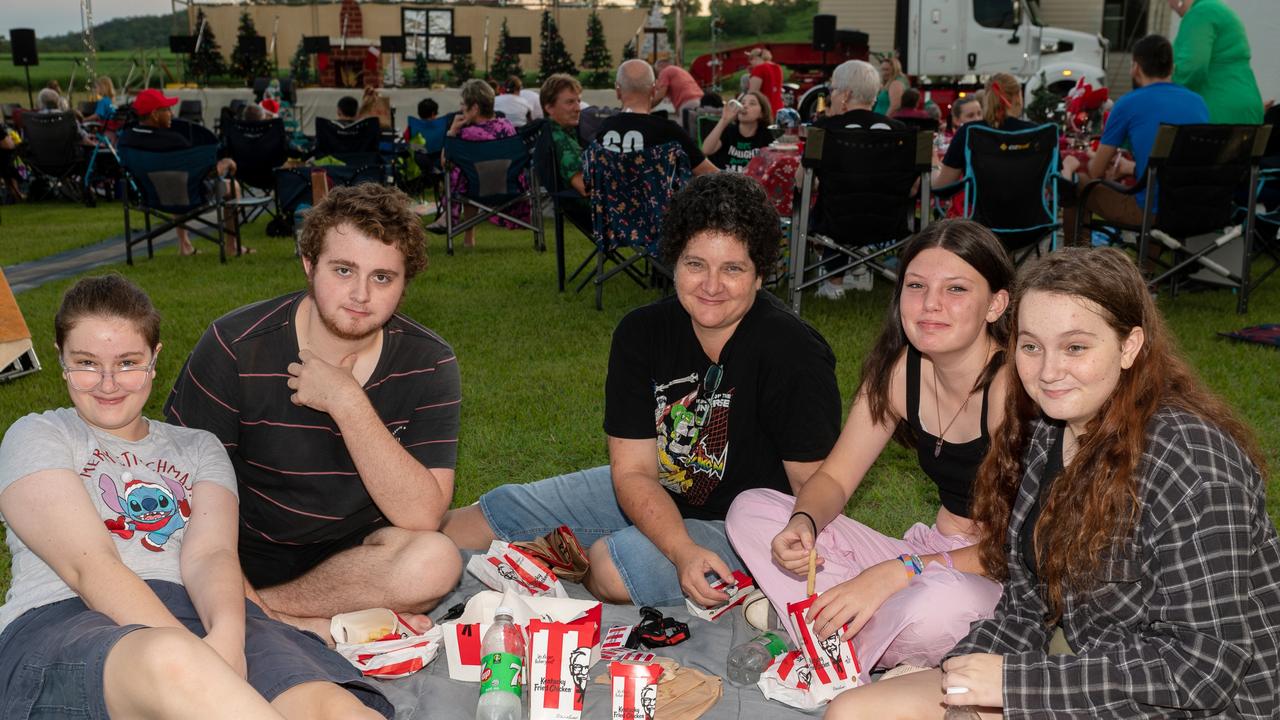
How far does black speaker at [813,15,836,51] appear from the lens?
19.0 metres

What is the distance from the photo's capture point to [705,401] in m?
2.73

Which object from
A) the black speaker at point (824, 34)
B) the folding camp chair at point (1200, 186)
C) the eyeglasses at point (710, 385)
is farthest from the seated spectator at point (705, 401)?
the black speaker at point (824, 34)

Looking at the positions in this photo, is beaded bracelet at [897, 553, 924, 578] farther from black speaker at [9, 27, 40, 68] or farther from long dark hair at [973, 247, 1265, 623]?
black speaker at [9, 27, 40, 68]

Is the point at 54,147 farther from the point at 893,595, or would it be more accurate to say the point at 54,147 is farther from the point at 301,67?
the point at 893,595

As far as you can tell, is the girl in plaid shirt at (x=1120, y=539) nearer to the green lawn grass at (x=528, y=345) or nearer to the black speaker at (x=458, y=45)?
the green lawn grass at (x=528, y=345)

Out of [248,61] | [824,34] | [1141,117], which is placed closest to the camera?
[1141,117]

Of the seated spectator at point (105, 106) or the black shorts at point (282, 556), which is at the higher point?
the seated spectator at point (105, 106)

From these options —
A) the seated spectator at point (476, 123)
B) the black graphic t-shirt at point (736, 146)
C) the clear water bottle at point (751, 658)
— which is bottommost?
the clear water bottle at point (751, 658)

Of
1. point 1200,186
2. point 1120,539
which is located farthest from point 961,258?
point 1200,186

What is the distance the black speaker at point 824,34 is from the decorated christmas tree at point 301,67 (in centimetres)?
1034

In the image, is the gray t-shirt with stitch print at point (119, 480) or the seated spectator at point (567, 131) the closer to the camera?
the gray t-shirt with stitch print at point (119, 480)

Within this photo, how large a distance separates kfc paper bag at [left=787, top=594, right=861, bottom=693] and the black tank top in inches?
16.8

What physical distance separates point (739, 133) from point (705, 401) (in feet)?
18.2

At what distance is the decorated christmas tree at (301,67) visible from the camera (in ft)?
73.2
